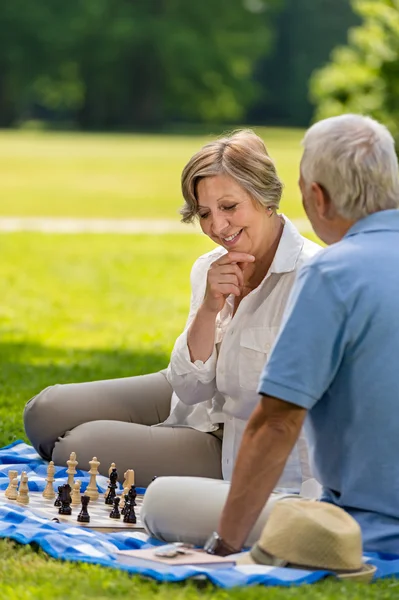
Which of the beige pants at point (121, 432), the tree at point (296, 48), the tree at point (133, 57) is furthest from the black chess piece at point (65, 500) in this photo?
the tree at point (296, 48)

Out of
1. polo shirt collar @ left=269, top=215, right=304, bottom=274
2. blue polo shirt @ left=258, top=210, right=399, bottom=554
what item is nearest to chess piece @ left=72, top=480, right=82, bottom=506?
polo shirt collar @ left=269, top=215, right=304, bottom=274

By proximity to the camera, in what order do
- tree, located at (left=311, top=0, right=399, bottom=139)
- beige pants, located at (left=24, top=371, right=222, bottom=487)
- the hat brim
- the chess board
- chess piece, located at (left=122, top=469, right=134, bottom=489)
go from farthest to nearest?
1. tree, located at (left=311, top=0, right=399, bottom=139)
2. beige pants, located at (left=24, top=371, right=222, bottom=487)
3. chess piece, located at (left=122, top=469, right=134, bottom=489)
4. the chess board
5. the hat brim

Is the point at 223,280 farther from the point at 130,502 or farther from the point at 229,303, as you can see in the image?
the point at 130,502

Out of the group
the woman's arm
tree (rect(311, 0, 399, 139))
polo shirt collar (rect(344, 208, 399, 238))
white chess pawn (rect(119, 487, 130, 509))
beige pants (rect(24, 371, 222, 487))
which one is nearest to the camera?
polo shirt collar (rect(344, 208, 399, 238))

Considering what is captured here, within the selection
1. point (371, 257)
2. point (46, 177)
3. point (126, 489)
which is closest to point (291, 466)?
point (126, 489)

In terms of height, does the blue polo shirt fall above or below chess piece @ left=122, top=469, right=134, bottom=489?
above

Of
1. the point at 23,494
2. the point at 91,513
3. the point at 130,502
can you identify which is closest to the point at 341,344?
the point at 130,502

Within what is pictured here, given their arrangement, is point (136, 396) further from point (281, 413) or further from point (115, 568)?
Answer: point (281, 413)

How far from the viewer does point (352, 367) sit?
385 centimetres

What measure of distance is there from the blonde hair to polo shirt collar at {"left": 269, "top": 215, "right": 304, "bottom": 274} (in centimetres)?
13

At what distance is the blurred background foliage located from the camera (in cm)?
7475

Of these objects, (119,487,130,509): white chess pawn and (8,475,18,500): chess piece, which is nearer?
(119,487,130,509): white chess pawn

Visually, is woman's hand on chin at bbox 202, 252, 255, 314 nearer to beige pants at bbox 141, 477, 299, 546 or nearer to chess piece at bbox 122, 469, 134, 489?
chess piece at bbox 122, 469, 134, 489

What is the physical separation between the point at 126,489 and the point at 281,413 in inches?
60.8
